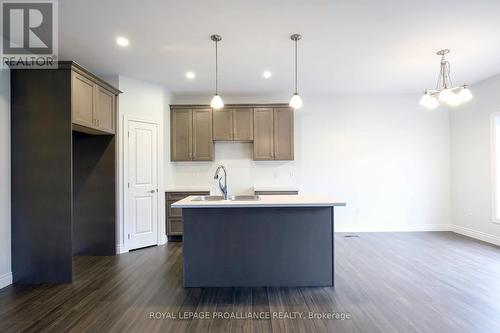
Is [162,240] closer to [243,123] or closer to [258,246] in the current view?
[258,246]

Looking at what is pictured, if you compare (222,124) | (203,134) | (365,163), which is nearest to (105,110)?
(203,134)

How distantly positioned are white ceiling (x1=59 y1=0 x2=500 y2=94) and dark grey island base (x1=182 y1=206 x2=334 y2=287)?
2017 millimetres

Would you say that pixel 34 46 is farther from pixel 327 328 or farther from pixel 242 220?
pixel 327 328

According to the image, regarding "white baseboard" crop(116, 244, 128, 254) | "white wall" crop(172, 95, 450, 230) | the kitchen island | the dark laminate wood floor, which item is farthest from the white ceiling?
the dark laminate wood floor

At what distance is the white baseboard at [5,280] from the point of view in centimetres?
285

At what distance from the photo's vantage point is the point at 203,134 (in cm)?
501

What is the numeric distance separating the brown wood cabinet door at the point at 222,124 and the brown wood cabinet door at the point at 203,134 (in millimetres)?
97

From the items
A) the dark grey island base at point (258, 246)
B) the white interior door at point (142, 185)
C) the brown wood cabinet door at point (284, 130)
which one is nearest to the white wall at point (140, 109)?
the white interior door at point (142, 185)

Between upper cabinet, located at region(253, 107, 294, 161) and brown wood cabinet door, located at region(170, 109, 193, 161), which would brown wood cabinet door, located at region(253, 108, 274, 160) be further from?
brown wood cabinet door, located at region(170, 109, 193, 161)

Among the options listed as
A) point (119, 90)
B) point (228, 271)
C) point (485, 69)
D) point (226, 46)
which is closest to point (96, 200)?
point (119, 90)

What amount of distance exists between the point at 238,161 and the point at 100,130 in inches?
100

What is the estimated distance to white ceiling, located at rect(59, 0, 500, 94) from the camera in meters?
2.49

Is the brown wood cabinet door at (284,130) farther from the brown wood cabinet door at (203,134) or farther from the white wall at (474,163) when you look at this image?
the white wall at (474,163)

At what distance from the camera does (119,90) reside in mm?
4066
